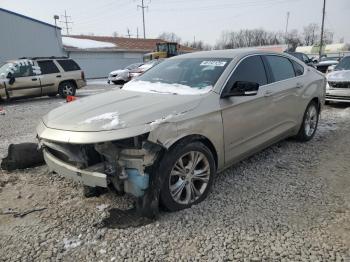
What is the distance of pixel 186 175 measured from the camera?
347 centimetres

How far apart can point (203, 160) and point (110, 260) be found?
1414 millimetres

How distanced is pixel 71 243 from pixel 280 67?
3877 mm

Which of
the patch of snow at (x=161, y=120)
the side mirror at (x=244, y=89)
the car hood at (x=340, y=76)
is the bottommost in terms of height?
the car hood at (x=340, y=76)

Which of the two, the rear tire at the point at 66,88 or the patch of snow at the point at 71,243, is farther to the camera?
the rear tire at the point at 66,88

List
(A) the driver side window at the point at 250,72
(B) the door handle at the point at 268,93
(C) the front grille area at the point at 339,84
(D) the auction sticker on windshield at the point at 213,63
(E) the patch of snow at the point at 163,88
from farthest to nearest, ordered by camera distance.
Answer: (C) the front grille area at the point at 339,84
(B) the door handle at the point at 268,93
(D) the auction sticker on windshield at the point at 213,63
(A) the driver side window at the point at 250,72
(E) the patch of snow at the point at 163,88

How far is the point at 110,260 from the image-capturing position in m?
2.77

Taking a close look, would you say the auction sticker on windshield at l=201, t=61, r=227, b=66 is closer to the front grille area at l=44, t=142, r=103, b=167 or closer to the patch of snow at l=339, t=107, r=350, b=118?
the front grille area at l=44, t=142, r=103, b=167

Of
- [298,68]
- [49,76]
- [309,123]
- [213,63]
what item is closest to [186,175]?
[213,63]

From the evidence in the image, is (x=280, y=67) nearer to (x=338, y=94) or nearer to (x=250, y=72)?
(x=250, y=72)

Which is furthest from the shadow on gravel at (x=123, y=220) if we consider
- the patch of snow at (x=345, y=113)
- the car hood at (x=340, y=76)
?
the car hood at (x=340, y=76)

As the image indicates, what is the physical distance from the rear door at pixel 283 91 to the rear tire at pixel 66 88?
34.8 ft

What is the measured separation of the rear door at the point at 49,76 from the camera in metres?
13.1

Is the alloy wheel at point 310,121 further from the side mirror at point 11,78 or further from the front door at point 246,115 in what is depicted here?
the side mirror at point 11,78

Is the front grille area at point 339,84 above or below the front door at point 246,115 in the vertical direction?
below
